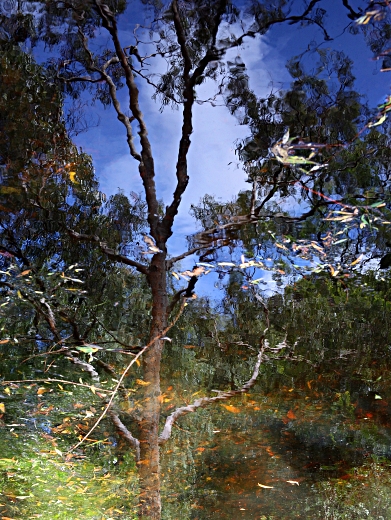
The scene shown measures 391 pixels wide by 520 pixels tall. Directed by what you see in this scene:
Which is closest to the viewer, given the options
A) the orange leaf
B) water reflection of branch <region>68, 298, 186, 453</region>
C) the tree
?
water reflection of branch <region>68, 298, 186, 453</region>

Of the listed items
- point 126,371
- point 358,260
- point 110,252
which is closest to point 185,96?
point 110,252

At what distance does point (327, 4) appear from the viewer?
1.36 meters

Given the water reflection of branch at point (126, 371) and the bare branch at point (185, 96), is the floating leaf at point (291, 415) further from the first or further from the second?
the bare branch at point (185, 96)

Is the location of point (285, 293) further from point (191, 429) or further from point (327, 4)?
point (327, 4)

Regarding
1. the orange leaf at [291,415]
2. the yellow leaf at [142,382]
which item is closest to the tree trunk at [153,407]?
the yellow leaf at [142,382]

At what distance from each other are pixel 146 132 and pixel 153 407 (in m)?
0.83

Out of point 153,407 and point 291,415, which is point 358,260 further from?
point 153,407

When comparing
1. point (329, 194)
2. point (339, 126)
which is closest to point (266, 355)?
point (329, 194)

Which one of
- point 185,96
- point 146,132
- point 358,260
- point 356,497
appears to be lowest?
point 356,497

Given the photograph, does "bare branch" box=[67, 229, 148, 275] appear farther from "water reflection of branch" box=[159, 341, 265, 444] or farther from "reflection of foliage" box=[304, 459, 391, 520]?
"reflection of foliage" box=[304, 459, 391, 520]

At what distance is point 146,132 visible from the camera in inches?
53.2

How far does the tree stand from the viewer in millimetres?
1253

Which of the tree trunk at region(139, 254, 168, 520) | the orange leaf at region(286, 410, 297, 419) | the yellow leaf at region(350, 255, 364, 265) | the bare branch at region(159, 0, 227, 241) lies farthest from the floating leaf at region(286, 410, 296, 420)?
the bare branch at region(159, 0, 227, 241)

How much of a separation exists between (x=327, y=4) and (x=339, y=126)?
0.40 metres
